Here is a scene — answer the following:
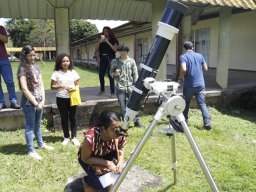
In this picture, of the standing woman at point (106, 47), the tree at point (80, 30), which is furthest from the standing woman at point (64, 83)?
the tree at point (80, 30)

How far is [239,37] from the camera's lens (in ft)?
45.7

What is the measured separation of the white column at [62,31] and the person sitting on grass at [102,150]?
186 inches

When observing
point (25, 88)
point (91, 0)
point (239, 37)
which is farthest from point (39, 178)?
point (239, 37)

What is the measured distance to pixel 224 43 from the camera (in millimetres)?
8914

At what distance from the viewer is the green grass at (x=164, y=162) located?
14.2ft

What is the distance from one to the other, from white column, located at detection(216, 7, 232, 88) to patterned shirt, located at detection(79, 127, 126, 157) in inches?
256

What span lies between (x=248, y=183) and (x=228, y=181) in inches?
10.2

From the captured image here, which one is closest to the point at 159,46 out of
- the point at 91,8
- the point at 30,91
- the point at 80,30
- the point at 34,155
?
the point at 30,91

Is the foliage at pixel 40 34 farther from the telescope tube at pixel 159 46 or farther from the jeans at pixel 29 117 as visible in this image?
the telescope tube at pixel 159 46

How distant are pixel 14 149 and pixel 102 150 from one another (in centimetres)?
285

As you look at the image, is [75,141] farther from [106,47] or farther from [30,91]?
[106,47]

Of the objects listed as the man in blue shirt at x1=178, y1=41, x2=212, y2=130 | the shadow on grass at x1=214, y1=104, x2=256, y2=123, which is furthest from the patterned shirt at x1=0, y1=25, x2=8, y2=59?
the shadow on grass at x1=214, y1=104, x2=256, y2=123

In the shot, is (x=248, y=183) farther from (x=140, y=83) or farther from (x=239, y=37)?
(x=239, y=37)

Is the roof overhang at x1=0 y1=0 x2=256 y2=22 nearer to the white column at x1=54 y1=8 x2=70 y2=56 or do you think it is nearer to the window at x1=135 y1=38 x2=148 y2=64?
the white column at x1=54 y1=8 x2=70 y2=56
